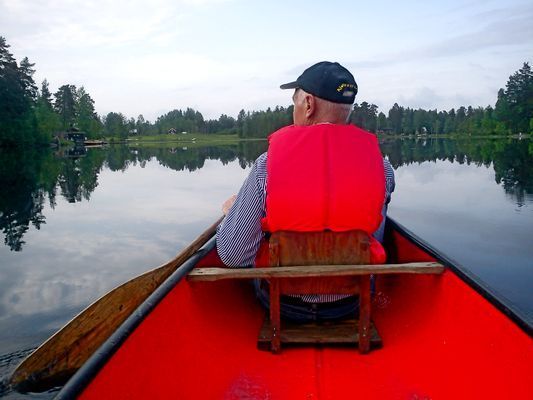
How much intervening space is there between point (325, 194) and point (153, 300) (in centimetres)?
103

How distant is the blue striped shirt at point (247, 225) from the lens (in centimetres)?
265

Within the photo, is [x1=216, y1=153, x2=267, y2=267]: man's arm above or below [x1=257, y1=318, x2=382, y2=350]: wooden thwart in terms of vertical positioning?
above

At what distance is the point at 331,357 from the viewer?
2.78m

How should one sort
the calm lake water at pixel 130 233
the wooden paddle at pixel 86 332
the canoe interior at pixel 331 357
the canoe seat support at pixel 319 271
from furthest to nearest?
the calm lake water at pixel 130 233, the wooden paddle at pixel 86 332, the canoe seat support at pixel 319 271, the canoe interior at pixel 331 357

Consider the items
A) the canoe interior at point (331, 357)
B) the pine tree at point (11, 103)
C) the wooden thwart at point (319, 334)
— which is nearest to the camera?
the canoe interior at point (331, 357)

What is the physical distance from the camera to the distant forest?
52438 mm

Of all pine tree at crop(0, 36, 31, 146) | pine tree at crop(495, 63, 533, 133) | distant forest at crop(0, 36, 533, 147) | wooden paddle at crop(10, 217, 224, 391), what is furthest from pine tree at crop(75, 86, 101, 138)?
wooden paddle at crop(10, 217, 224, 391)

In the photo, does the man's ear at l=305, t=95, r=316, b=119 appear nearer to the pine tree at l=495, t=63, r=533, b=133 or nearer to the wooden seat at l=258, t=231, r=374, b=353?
the wooden seat at l=258, t=231, r=374, b=353

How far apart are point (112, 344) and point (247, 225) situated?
95cm

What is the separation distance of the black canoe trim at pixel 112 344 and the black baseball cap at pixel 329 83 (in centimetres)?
125

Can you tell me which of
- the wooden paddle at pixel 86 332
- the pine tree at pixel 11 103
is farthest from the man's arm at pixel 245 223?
the pine tree at pixel 11 103

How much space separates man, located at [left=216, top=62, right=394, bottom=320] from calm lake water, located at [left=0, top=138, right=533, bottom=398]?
3.08ft

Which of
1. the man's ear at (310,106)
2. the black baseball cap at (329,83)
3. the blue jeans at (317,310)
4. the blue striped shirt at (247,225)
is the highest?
the black baseball cap at (329,83)

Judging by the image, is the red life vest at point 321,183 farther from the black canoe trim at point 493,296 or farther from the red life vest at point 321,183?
the black canoe trim at point 493,296
